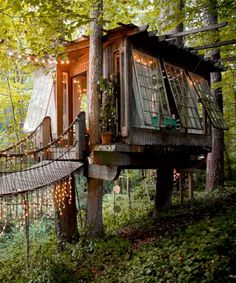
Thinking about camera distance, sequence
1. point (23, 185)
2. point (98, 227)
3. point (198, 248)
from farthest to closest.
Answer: point (98, 227) < point (23, 185) < point (198, 248)

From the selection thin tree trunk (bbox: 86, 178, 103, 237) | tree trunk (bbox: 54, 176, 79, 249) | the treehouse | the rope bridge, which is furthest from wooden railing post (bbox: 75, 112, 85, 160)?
tree trunk (bbox: 54, 176, 79, 249)

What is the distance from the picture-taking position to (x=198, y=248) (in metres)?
5.12

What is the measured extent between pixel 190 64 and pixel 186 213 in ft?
13.1

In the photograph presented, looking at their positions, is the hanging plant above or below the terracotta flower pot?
above

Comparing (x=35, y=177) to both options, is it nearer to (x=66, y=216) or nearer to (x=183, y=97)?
(x=66, y=216)

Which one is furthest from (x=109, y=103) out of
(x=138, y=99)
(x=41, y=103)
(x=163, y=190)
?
(x=163, y=190)

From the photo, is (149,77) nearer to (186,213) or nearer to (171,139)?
(171,139)

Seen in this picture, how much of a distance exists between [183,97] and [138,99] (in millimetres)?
1850

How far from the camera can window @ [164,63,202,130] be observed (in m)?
7.43

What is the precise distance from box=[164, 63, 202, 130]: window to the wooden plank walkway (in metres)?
2.72

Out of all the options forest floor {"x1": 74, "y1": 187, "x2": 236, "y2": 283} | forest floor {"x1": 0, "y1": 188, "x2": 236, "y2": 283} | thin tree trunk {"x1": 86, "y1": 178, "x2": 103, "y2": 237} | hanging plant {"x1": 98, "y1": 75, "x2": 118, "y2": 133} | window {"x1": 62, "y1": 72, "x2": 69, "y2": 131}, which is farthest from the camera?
window {"x1": 62, "y1": 72, "x2": 69, "y2": 131}

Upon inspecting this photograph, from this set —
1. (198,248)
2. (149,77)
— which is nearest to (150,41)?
(149,77)

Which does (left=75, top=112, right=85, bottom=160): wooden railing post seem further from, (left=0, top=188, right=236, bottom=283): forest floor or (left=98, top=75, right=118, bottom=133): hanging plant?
(left=0, top=188, right=236, bottom=283): forest floor

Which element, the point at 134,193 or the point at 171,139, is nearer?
the point at 171,139
